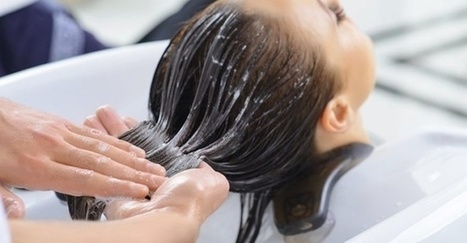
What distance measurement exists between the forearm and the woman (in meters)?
0.12

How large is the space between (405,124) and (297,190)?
0.86 meters

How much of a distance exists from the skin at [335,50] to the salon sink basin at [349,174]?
5cm

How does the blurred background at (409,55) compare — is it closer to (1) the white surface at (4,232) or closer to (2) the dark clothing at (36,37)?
(2) the dark clothing at (36,37)

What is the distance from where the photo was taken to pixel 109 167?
0.61m

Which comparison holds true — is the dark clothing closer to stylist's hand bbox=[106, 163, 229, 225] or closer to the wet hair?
the wet hair

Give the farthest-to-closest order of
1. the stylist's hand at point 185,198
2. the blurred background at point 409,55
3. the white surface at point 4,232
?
1. the blurred background at point 409,55
2. the stylist's hand at point 185,198
3. the white surface at point 4,232

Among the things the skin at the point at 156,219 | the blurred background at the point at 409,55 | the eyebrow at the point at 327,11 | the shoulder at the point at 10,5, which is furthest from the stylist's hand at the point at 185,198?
the blurred background at the point at 409,55

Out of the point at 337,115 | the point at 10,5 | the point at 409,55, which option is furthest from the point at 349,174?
the point at 409,55

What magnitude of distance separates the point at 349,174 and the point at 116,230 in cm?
33

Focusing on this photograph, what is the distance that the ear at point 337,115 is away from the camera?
0.74 metres

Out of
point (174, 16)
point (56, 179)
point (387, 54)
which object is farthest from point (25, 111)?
point (387, 54)

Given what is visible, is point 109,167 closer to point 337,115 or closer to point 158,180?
point 158,180

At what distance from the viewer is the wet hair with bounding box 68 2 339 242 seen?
2.31ft

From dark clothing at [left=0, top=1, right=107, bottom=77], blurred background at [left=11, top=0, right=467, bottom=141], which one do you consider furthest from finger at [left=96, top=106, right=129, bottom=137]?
blurred background at [left=11, top=0, right=467, bottom=141]
